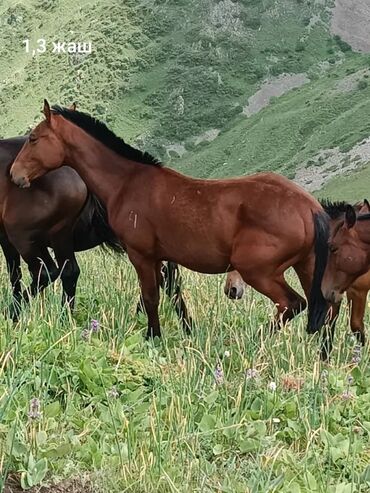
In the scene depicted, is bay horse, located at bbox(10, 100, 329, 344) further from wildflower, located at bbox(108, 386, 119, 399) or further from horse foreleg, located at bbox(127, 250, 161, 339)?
wildflower, located at bbox(108, 386, 119, 399)

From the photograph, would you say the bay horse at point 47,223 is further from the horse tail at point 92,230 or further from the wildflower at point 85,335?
the wildflower at point 85,335

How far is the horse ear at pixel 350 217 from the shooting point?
6941mm

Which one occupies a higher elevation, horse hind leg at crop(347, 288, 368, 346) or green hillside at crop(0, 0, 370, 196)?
horse hind leg at crop(347, 288, 368, 346)

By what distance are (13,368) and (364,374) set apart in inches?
104

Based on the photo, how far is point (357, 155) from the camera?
81.3m

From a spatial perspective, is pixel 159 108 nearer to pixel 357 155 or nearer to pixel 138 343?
pixel 357 155

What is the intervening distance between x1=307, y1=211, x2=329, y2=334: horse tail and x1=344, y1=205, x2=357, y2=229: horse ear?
1.24ft

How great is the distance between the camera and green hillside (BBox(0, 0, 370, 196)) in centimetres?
10200

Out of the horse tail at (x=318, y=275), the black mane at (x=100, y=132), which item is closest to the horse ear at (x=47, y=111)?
the black mane at (x=100, y=132)

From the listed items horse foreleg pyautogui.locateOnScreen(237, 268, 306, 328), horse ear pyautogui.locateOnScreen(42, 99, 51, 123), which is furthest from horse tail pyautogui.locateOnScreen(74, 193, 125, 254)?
horse foreleg pyautogui.locateOnScreen(237, 268, 306, 328)

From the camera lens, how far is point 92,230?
8.39 meters

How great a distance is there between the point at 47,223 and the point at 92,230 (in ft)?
2.71

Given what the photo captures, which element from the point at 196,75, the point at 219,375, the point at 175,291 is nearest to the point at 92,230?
the point at 175,291

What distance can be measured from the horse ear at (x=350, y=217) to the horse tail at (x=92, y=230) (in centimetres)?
248
